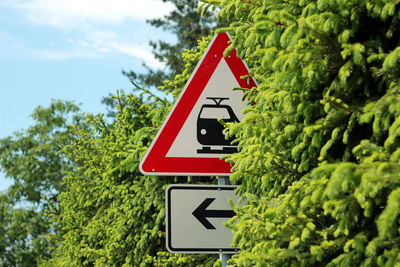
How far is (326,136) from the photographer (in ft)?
12.8

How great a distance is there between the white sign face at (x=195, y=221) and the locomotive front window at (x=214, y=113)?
0.48 meters

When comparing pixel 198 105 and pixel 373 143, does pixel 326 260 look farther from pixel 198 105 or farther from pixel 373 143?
pixel 198 105

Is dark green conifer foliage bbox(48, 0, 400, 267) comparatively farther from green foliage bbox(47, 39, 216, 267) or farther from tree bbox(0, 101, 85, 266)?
tree bbox(0, 101, 85, 266)

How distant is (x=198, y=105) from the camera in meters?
4.61

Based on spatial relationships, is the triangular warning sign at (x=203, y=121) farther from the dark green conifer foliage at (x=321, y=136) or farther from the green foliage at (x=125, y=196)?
the green foliage at (x=125, y=196)

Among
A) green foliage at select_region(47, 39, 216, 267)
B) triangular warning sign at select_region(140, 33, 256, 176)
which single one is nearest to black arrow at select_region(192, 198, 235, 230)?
triangular warning sign at select_region(140, 33, 256, 176)

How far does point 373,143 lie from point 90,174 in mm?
6974

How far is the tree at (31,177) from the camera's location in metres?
32.6

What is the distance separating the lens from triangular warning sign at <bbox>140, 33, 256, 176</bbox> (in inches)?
180

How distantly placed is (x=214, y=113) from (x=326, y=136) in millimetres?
992

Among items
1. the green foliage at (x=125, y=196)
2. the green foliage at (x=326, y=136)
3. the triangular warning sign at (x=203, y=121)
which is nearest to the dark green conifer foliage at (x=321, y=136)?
the green foliage at (x=326, y=136)

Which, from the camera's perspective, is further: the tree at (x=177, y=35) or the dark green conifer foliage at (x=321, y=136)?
the tree at (x=177, y=35)

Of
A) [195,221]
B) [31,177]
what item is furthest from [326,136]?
[31,177]

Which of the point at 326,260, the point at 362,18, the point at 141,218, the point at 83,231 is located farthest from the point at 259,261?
the point at 83,231
